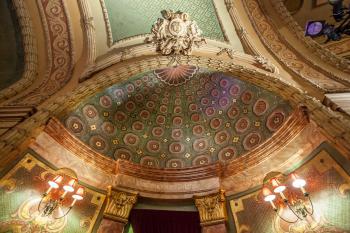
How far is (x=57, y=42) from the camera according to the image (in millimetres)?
6316

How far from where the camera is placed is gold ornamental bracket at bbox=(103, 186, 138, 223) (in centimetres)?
526

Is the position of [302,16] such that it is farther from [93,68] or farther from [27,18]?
[27,18]

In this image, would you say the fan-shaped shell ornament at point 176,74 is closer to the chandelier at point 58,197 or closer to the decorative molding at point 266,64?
the decorative molding at point 266,64

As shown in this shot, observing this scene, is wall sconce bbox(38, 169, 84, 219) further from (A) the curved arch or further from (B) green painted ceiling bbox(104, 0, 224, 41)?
(B) green painted ceiling bbox(104, 0, 224, 41)

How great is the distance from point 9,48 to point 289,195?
6474 mm

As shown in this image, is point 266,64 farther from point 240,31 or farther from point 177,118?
point 177,118

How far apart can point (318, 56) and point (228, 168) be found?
332 cm

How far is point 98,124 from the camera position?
20.2ft

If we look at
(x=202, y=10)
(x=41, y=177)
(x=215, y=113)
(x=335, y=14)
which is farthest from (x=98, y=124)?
(x=335, y=14)

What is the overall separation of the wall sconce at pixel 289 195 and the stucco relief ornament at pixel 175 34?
329 centimetres

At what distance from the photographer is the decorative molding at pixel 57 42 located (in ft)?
18.5

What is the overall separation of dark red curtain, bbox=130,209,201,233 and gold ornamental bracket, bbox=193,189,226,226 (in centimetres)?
30

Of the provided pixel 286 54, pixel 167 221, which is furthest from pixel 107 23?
pixel 167 221

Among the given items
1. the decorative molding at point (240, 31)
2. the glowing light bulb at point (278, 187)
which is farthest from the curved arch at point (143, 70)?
the glowing light bulb at point (278, 187)
